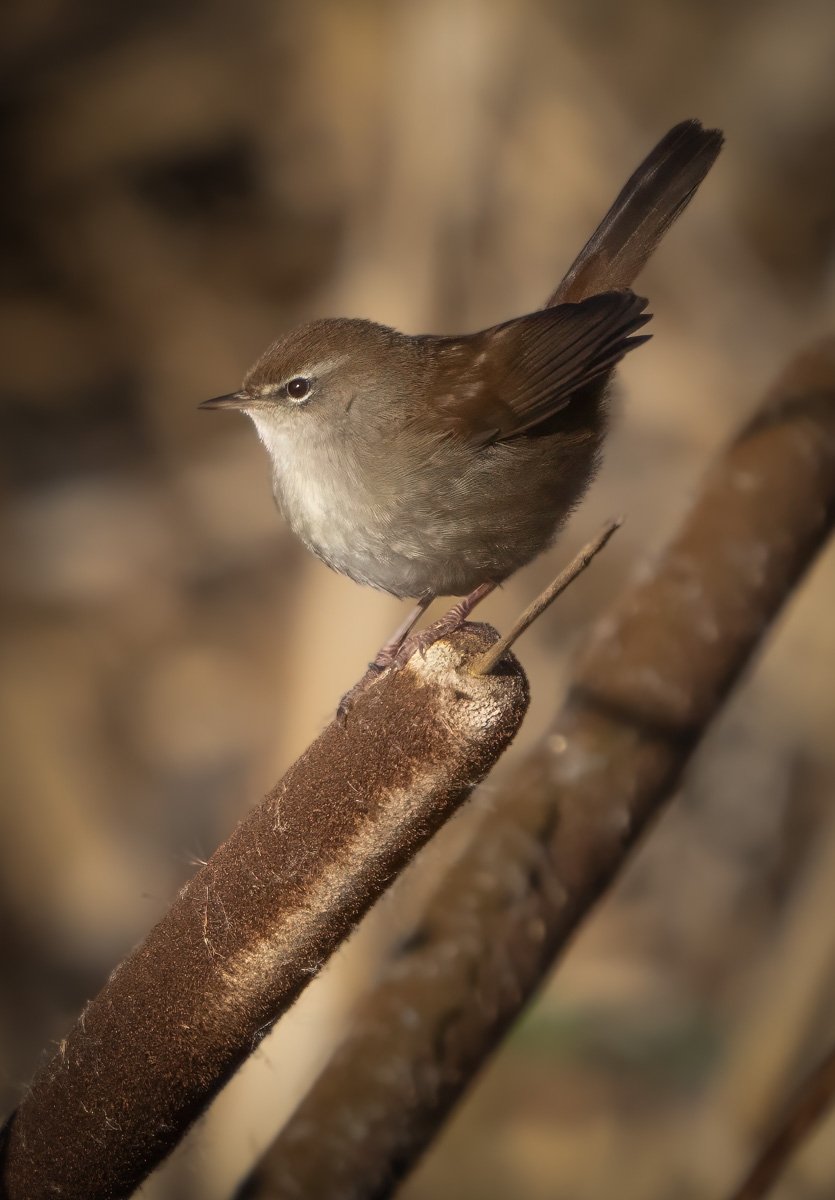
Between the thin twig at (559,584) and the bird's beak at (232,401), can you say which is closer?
the thin twig at (559,584)

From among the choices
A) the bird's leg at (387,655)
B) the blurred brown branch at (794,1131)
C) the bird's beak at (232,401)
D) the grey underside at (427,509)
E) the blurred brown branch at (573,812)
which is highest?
the bird's beak at (232,401)

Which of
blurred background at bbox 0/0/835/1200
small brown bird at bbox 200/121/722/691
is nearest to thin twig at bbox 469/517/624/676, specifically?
small brown bird at bbox 200/121/722/691

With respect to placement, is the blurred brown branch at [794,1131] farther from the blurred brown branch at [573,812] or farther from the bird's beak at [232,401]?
the bird's beak at [232,401]

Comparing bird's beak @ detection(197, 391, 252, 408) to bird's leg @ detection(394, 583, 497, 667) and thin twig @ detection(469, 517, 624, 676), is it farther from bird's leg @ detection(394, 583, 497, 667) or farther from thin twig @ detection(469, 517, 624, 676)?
thin twig @ detection(469, 517, 624, 676)

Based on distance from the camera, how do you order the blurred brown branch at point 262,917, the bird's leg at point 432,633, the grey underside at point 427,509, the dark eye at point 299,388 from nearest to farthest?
the blurred brown branch at point 262,917 → the bird's leg at point 432,633 → the grey underside at point 427,509 → the dark eye at point 299,388

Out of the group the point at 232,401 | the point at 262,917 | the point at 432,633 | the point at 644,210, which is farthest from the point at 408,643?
the point at 644,210

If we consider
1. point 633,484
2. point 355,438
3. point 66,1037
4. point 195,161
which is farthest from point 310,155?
point 66,1037

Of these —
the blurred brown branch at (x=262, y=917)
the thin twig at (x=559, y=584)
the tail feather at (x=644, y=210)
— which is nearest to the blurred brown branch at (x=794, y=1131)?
the blurred brown branch at (x=262, y=917)

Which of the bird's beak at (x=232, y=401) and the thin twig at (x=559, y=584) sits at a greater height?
the bird's beak at (x=232, y=401)

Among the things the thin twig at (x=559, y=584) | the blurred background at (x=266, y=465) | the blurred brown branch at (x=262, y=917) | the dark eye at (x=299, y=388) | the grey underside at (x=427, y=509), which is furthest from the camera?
the blurred background at (x=266, y=465)
